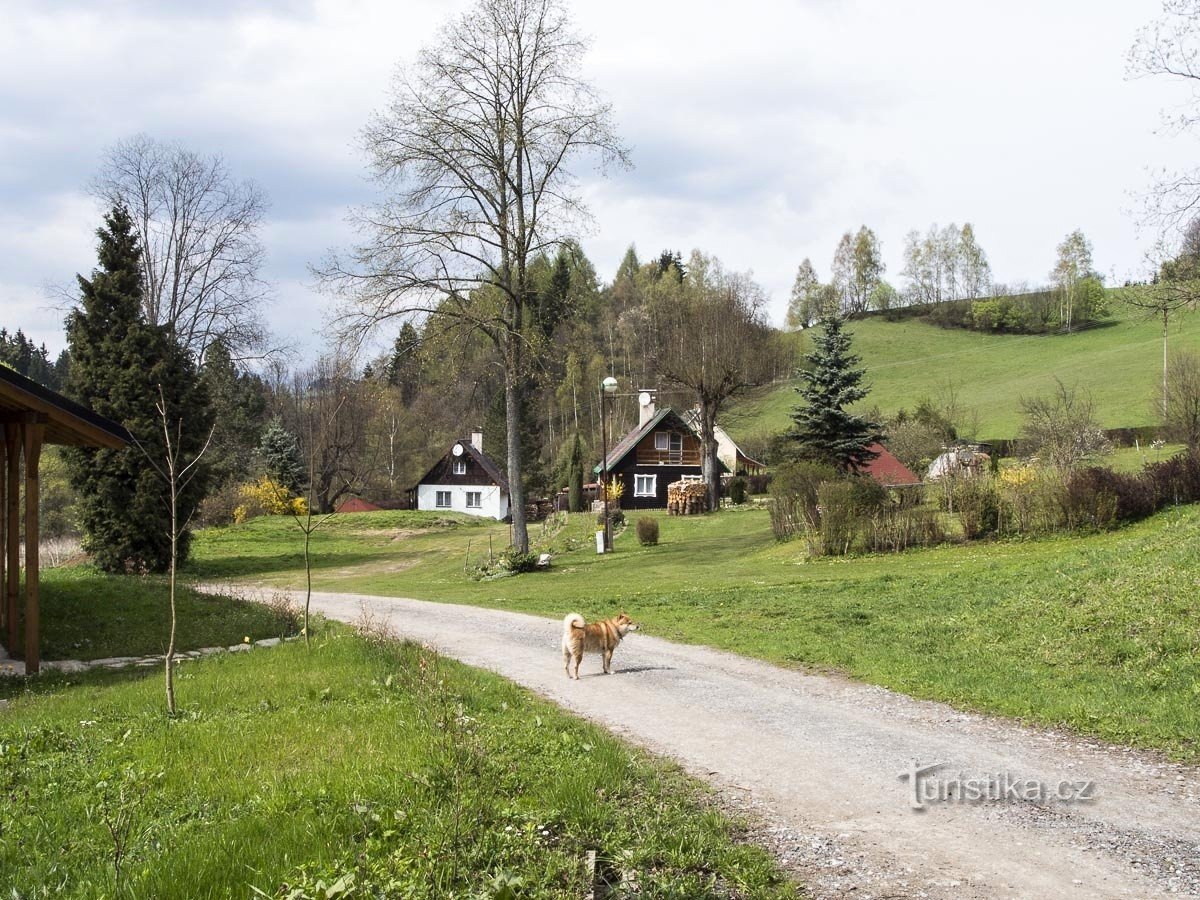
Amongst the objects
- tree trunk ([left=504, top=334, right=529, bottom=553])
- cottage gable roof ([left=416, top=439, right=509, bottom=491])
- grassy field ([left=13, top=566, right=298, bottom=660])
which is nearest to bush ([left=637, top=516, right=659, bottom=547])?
tree trunk ([left=504, top=334, right=529, bottom=553])

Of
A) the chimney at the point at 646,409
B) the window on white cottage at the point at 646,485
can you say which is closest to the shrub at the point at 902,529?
the window on white cottage at the point at 646,485

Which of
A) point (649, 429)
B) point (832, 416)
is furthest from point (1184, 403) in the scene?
point (649, 429)

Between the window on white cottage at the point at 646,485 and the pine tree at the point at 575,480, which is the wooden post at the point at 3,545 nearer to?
the pine tree at the point at 575,480

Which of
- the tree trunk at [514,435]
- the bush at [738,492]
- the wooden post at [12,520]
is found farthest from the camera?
the bush at [738,492]

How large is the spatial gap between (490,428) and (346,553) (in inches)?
1351

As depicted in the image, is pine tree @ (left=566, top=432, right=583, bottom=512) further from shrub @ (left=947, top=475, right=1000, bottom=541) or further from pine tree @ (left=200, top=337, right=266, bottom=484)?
shrub @ (left=947, top=475, right=1000, bottom=541)

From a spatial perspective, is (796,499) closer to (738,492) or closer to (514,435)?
(514,435)

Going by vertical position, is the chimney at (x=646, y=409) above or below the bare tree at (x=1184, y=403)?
above

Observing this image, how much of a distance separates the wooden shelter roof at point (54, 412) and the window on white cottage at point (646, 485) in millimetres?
44048

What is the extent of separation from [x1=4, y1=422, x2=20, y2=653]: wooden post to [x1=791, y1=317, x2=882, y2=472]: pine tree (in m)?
31.0

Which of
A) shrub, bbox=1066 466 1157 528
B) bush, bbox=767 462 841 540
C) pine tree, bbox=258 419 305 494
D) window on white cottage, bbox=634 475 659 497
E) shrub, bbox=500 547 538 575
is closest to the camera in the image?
shrub, bbox=1066 466 1157 528

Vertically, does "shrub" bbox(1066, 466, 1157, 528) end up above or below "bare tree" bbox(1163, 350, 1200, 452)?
below

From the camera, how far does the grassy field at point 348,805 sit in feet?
14.1

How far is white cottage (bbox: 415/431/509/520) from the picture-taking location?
63938mm
